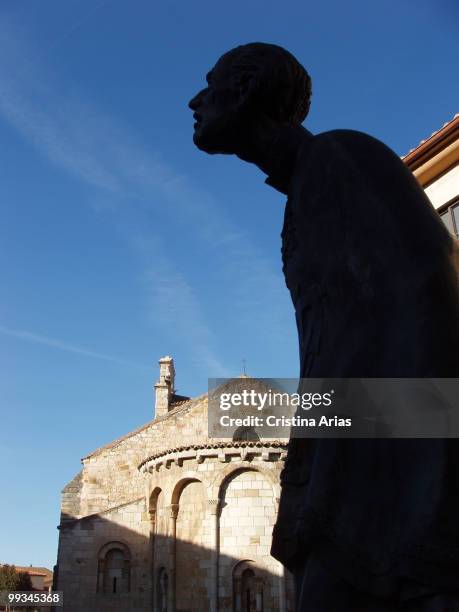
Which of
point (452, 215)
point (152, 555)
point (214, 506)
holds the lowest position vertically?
point (152, 555)

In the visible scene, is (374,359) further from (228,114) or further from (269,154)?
(228,114)

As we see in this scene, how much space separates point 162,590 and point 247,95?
20.3 m

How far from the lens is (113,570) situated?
2359cm

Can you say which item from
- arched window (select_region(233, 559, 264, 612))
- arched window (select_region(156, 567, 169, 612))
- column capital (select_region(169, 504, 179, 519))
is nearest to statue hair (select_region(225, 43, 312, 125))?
arched window (select_region(233, 559, 264, 612))

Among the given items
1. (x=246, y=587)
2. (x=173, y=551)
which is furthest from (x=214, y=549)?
(x=173, y=551)

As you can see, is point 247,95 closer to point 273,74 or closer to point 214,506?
point 273,74

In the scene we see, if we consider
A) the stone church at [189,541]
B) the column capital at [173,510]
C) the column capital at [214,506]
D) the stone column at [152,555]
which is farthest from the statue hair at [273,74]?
the stone column at [152,555]

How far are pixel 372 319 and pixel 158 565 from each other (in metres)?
20.4

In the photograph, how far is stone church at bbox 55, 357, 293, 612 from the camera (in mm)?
17734

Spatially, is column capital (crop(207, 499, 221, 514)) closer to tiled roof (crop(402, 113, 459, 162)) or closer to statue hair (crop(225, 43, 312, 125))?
tiled roof (crop(402, 113, 459, 162))

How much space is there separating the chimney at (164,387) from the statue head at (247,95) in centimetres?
3157

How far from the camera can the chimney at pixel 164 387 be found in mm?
33156

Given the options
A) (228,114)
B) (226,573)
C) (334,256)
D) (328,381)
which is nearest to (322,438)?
(328,381)

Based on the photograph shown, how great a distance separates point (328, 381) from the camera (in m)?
1.48
